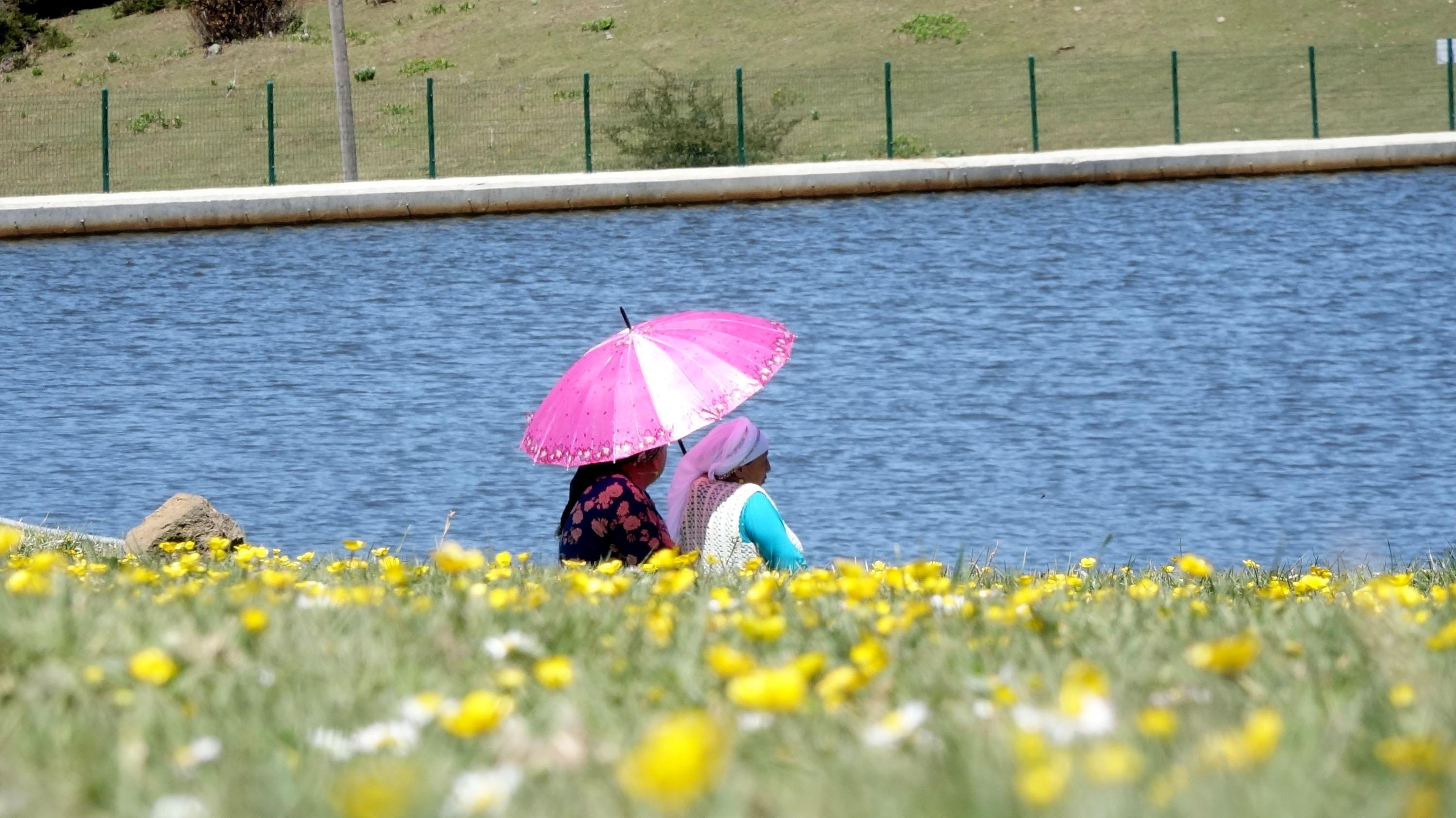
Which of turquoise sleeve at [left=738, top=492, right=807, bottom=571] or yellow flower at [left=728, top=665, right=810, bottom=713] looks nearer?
yellow flower at [left=728, top=665, right=810, bottom=713]

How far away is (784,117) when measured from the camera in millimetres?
36938

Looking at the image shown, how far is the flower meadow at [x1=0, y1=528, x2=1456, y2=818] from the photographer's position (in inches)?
69.9

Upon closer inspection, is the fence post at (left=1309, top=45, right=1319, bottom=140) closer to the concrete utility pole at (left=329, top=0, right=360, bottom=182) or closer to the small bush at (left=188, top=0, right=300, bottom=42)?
the concrete utility pole at (left=329, top=0, right=360, bottom=182)

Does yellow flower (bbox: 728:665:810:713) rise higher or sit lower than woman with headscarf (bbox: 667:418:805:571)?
higher

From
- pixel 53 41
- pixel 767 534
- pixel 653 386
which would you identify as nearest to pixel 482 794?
pixel 767 534

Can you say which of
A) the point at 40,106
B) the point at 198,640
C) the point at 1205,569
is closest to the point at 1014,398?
the point at 1205,569

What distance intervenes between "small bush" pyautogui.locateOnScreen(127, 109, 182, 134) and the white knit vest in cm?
3375

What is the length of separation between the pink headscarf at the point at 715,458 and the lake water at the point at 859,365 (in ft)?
5.75

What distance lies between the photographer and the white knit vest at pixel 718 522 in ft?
19.8

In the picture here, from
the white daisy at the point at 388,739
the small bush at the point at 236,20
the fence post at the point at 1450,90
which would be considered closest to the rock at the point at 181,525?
the white daisy at the point at 388,739

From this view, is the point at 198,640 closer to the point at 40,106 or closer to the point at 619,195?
the point at 619,195

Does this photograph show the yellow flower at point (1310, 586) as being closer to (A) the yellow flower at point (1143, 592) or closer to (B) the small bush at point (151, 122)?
(A) the yellow flower at point (1143, 592)

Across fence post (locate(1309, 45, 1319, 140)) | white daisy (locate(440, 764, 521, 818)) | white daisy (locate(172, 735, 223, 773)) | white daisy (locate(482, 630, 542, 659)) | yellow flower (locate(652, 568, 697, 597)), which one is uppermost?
fence post (locate(1309, 45, 1319, 140))

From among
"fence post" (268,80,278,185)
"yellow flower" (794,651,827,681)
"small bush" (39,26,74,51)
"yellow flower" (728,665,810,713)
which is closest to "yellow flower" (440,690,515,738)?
"yellow flower" (728,665,810,713)
